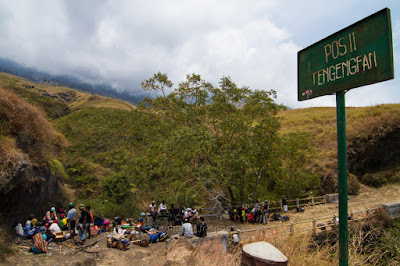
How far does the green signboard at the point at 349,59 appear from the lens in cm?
246

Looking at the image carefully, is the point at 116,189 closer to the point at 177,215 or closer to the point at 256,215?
the point at 177,215

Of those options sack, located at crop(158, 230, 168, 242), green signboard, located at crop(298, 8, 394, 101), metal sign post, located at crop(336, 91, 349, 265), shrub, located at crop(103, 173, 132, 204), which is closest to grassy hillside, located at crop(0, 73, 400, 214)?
shrub, located at crop(103, 173, 132, 204)

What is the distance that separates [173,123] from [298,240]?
1177 centimetres

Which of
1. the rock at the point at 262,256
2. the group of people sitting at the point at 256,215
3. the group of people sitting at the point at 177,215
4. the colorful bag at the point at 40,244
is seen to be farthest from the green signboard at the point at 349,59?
the group of people sitting at the point at 256,215

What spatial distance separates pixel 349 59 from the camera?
9.11 ft

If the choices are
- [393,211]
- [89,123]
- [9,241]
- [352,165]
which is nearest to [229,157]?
[393,211]

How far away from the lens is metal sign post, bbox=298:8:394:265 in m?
→ 2.47

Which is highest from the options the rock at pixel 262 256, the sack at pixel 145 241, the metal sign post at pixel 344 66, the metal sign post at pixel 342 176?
the metal sign post at pixel 344 66

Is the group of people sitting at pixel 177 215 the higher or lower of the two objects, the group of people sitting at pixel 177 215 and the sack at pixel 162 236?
the higher

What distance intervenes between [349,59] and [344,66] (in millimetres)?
90

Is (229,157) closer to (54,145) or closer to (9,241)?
(9,241)

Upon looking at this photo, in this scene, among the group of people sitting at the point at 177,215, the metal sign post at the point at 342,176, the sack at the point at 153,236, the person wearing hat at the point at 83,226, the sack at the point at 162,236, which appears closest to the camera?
the metal sign post at the point at 342,176

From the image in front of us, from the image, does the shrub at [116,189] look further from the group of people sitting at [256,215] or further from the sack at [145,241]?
the group of people sitting at [256,215]

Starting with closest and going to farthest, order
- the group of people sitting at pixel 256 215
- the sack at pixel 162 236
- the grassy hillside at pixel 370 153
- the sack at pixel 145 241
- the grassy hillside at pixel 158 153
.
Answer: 1. the sack at pixel 145 241
2. the sack at pixel 162 236
3. the group of people sitting at pixel 256 215
4. the grassy hillside at pixel 158 153
5. the grassy hillside at pixel 370 153
